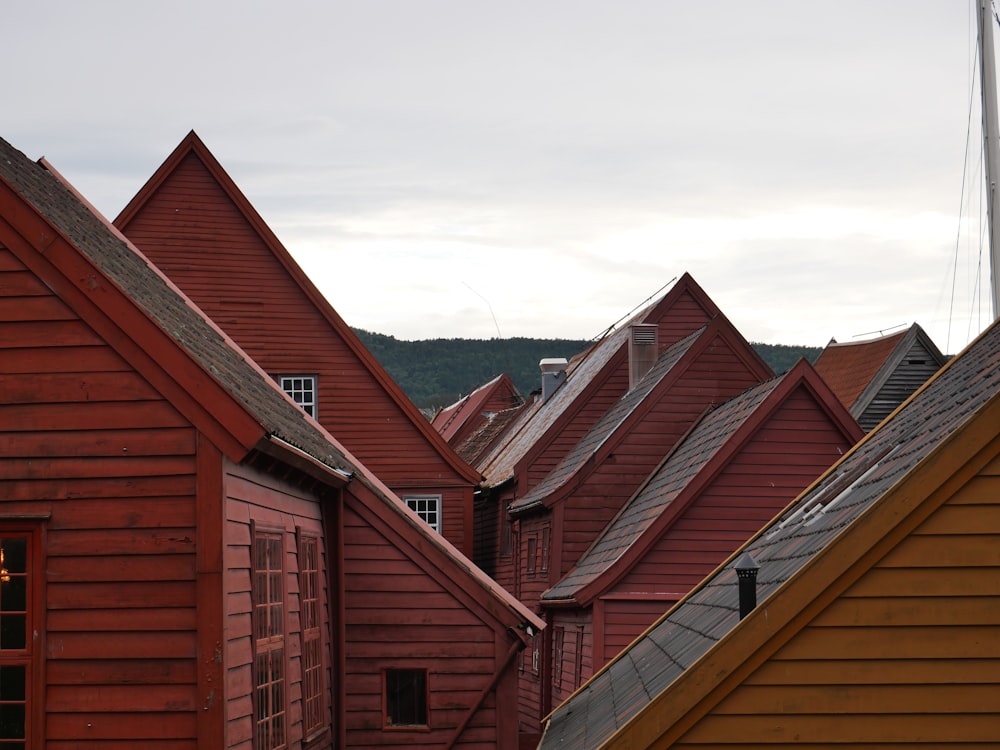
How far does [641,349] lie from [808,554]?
88.0ft

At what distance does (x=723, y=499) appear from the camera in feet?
84.6

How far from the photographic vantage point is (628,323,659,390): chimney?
35094 millimetres

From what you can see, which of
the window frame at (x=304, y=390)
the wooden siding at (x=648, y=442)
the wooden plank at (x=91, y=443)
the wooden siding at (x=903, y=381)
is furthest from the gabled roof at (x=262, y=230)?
the wooden siding at (x=903, y=381)

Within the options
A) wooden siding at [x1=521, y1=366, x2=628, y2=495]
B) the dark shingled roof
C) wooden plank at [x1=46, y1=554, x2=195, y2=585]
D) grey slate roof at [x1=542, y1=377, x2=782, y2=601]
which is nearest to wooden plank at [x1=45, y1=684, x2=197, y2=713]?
wooden plank at [x1=46, y1=554, x2=195, y2=585]

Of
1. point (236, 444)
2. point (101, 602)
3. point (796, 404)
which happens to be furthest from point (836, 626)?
point (796, 404)

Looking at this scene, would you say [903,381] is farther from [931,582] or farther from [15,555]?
[931,582]

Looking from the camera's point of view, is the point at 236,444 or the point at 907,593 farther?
the point at 236,444

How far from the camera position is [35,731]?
34.1 ft

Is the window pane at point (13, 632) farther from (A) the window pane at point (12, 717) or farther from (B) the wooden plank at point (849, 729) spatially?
(B) the wooden plank at point (849, 729)

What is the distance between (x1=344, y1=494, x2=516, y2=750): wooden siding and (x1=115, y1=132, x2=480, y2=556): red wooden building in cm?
1278

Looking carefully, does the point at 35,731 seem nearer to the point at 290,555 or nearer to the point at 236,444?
the point at 236,444

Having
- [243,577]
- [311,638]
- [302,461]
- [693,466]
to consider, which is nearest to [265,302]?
[693,466]

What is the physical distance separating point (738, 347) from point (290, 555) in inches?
719

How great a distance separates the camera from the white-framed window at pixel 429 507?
32156mm
